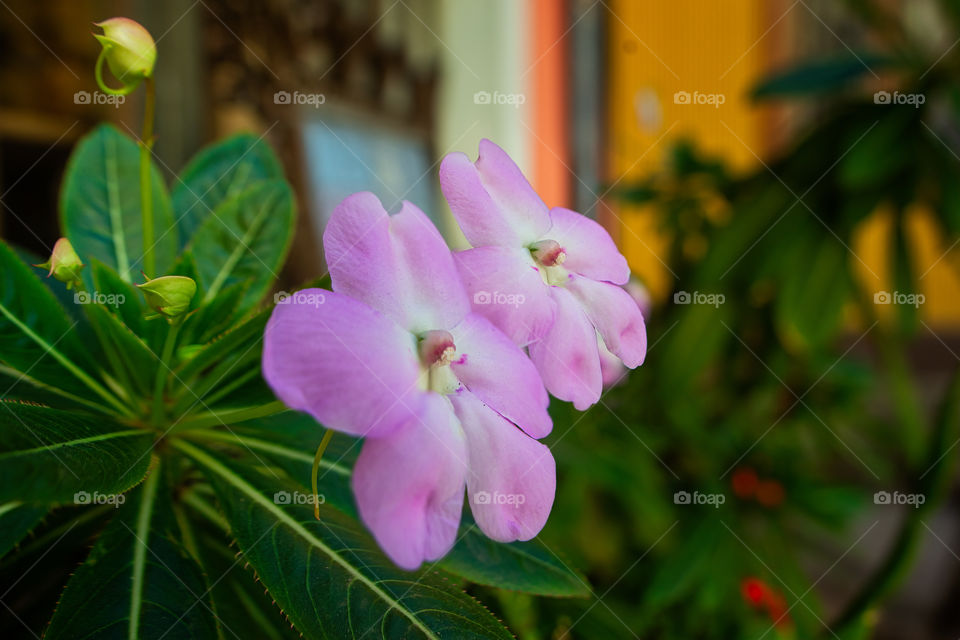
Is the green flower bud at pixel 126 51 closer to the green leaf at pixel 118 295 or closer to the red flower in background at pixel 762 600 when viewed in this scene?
the green leaf at pixel 118 295

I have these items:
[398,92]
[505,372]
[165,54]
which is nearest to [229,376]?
[505,372]

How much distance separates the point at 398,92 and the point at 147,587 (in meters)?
2.12

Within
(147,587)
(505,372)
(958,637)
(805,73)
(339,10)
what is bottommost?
(958,637)

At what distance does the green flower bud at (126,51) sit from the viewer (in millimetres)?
333

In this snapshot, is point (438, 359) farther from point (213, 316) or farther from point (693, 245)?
point (693, 245)

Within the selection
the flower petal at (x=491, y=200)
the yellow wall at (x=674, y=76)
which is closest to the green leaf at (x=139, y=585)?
the flower petal at (x=491, y=200)

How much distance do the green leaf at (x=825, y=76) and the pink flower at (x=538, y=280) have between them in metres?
1.28

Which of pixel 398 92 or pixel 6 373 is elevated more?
pixel 398 92

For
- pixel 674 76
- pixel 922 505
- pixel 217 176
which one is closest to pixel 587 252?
pixel 217 176

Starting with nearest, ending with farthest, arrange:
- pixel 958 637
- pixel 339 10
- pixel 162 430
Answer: pixel 162 430
pixel 958 637
pixel 339 10

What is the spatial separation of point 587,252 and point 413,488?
153mm

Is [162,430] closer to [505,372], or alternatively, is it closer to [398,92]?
[505,372]

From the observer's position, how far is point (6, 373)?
0.40m

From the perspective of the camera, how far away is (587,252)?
33 cm
